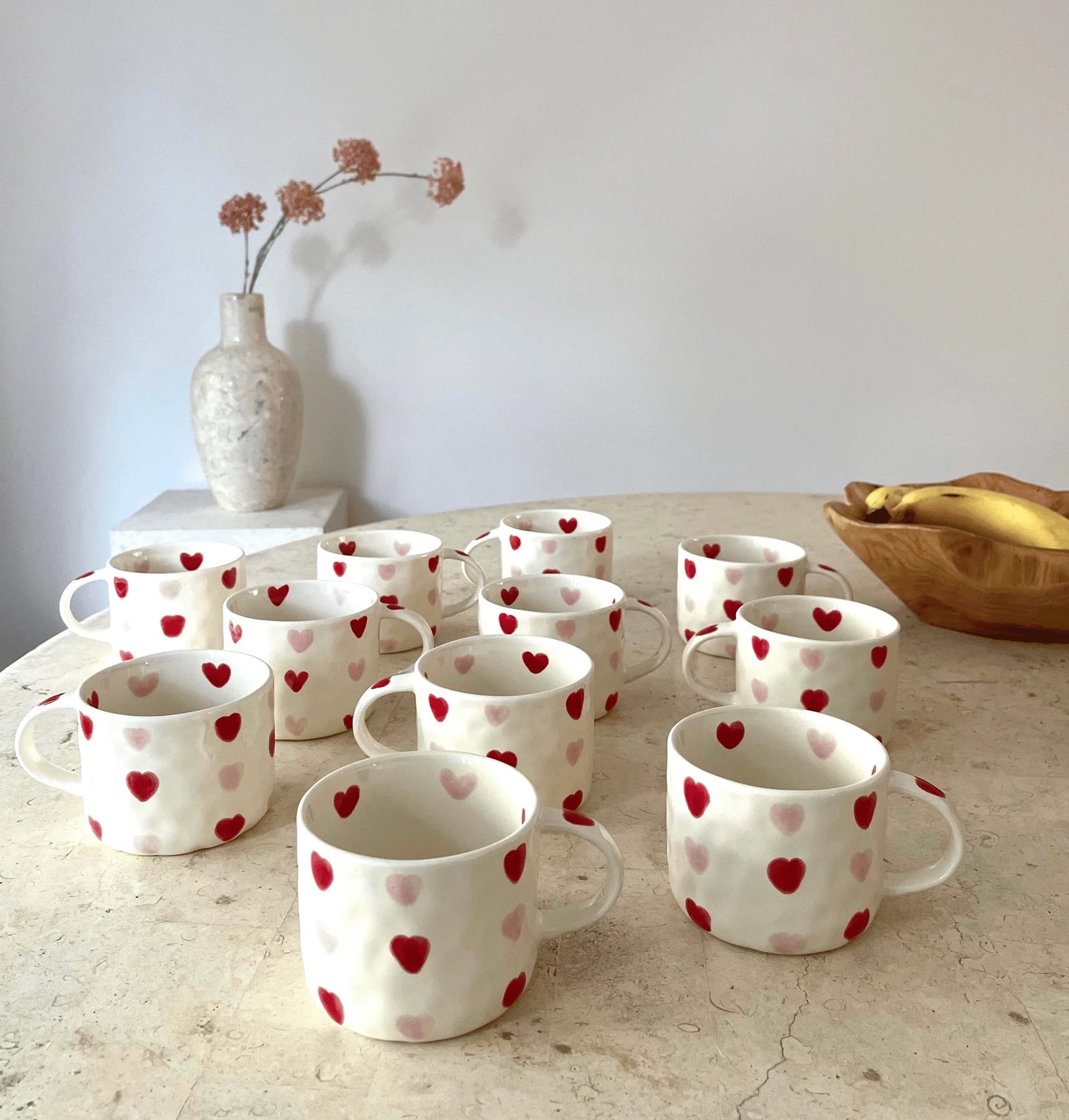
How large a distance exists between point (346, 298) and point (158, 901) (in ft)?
7.00

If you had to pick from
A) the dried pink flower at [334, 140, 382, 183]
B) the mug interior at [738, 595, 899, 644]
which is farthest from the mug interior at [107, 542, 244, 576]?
the dried pink flower at [334, 140, 382, 183]

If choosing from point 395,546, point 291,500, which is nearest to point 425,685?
point 395,546

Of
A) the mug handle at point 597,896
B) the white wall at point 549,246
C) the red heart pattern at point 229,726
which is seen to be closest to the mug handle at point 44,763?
the red heart pattern at point 229,726

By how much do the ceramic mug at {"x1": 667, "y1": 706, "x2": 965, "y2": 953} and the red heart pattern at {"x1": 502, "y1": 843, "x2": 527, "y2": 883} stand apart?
0.36ft

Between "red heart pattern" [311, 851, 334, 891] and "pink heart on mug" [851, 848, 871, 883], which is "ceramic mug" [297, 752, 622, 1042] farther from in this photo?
"pink heart on mug" [851, 848, 871, 883]

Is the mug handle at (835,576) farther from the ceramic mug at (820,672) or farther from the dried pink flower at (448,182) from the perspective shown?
the dried pink flower at (448,182)

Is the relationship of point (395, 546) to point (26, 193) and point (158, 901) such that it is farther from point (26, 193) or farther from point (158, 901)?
point (26, 193)

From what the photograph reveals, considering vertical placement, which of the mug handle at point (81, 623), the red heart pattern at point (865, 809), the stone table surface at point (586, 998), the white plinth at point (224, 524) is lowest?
the white plinth at point (224, 524)

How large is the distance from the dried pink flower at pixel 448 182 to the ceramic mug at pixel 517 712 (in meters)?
1.75

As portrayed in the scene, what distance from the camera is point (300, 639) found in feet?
2.70

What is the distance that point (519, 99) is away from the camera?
2.49 metres

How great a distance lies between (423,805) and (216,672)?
0.75ft

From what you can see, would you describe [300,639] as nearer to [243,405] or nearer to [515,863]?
[515,863]

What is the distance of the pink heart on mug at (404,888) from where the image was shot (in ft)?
1.59
